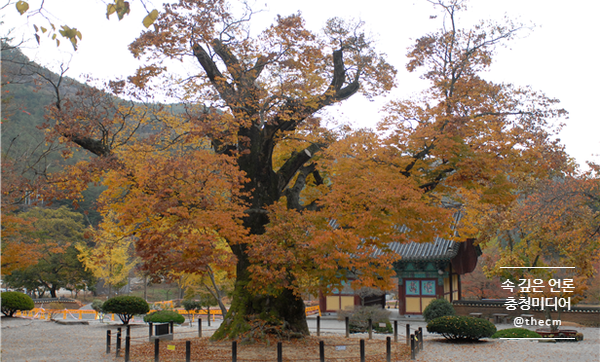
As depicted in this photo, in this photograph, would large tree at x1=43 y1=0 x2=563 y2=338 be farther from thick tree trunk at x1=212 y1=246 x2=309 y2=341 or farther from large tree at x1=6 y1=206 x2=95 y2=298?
large tree at x1=6 y1=206 x2=95 y2=298

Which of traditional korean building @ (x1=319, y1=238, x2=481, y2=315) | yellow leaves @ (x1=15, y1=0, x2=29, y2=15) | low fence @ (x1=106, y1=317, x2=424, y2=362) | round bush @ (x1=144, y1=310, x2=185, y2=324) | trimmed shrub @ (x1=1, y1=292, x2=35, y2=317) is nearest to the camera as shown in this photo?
yellow leaves @ (x1=15, y1=0, x2=29, y2=15)

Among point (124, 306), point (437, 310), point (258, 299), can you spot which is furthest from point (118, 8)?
point (437, 310)

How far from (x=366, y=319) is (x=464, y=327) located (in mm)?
4592

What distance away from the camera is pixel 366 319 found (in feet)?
A: 61.3

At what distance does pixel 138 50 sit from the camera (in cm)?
1376

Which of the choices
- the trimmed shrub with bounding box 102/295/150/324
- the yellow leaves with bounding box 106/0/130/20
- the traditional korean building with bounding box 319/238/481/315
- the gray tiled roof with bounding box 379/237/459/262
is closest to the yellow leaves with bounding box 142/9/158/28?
the yellow leaves with bounding box 106/0/130/20

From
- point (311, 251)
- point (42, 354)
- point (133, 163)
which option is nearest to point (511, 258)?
point (311, 251)

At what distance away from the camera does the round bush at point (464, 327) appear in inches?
597

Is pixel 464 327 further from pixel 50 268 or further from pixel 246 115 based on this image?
pixel 50 268

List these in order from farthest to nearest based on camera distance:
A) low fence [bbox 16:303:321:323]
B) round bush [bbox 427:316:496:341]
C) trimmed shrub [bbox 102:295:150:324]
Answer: low fence [bbox 16:303:321:323] < trimmed shrub [bbox 102:295:150:324] < round bush [bbox 427:316:496:341]

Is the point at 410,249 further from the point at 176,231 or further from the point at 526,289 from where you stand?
the point at 176,231

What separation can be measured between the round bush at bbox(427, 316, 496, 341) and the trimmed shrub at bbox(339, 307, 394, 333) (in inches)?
145

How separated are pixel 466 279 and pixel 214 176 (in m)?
26.2

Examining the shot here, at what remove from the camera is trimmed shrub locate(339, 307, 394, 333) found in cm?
1864
